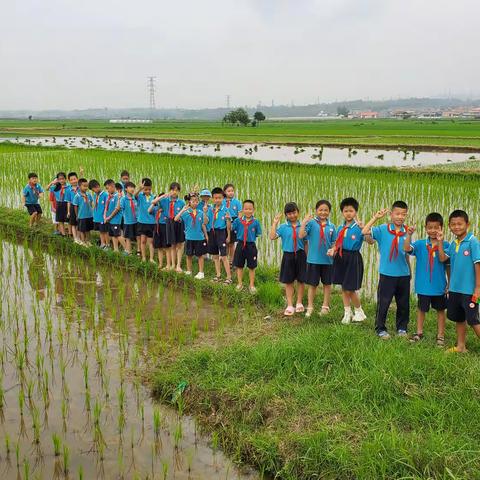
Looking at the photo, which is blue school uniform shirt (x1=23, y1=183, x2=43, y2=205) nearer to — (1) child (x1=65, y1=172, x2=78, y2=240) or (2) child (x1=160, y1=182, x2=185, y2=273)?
(1) child (x1=65, y1=172, x2=78, y2=240)

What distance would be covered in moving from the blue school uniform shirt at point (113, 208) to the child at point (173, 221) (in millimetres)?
1065

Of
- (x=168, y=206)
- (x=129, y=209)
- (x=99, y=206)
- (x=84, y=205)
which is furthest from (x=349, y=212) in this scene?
(x=84, y=205)

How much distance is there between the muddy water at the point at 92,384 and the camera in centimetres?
369

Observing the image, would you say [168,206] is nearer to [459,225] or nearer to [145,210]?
[145,210]

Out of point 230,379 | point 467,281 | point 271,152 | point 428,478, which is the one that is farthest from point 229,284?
point 271,152

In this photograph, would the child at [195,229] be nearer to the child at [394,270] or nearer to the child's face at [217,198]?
the child's face at [217,198]

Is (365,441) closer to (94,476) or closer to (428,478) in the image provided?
(428,478)

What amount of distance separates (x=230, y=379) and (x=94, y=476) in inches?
51.8

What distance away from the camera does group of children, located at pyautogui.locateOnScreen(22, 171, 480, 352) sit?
16.0ft

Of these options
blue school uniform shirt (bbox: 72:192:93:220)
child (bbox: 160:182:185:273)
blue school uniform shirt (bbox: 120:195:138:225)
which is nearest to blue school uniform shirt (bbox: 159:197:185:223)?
child (bbox: 160:182:185:273)

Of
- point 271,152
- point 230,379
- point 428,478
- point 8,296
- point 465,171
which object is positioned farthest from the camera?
point 271,152

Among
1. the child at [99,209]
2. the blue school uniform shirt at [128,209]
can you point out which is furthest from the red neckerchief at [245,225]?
the child at [99,209]

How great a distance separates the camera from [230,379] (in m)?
4.47

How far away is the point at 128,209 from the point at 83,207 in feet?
4.23
